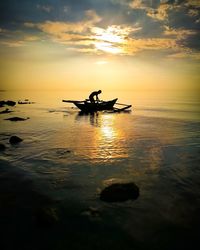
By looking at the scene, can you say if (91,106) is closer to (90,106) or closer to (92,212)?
(90,106)

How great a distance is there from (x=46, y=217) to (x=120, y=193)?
3.04 meters

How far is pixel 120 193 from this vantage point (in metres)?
9.08

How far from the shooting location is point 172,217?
26.0 ft

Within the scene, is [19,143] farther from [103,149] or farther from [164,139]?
[164,139]

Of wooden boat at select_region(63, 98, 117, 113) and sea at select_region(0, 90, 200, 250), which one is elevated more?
wooden boat at select_region(63, 98, 117, 113)

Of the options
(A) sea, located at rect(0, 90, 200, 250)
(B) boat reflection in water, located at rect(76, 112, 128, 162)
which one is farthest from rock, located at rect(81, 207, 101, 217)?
(B) boat reflection in water, located at rect(76, 112, 128, 162)

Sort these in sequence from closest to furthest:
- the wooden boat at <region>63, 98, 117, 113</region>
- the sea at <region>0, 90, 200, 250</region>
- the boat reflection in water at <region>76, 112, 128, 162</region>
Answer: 1. the sea at <region>0, 90, 200, 250</region>
2. the boat reflection in water at <region>76, 112, 128, 162</region>
3. the wooden boat at <region>63, 98, 117, 113</region>

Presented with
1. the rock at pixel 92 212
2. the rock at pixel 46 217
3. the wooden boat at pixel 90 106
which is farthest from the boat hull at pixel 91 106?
the rock at pixel 46 217

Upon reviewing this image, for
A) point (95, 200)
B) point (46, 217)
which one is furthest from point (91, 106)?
point (46, 217)

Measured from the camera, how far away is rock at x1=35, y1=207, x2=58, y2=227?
732 centimetres

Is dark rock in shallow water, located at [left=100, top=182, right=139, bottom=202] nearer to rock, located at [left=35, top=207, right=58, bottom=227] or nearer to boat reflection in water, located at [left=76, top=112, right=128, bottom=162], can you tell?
rock, located at [left=35, top=207, right=58, bottom=227]

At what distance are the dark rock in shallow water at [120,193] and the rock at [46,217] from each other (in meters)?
2.22

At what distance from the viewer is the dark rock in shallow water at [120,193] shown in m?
8.98

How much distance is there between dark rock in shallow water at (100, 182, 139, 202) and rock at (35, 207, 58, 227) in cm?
222
